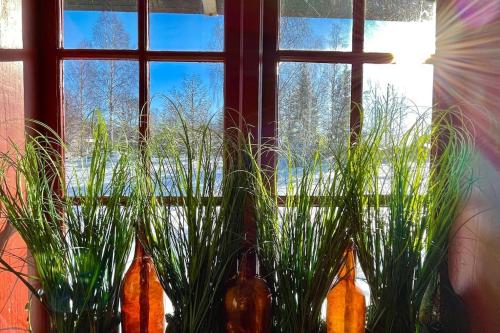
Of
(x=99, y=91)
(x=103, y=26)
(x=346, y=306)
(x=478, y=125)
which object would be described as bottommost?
(x=346, y=306)

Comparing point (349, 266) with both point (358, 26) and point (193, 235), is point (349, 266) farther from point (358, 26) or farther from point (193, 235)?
point (358, 26)

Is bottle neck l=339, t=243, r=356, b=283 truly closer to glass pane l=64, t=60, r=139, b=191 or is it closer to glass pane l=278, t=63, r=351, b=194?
glass pane l=278, t=63, r=351, b=194

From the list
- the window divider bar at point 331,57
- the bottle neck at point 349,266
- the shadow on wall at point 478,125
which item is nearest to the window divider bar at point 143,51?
the window divider bar at point 331,57

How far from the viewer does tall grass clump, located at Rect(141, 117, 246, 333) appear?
1232mm

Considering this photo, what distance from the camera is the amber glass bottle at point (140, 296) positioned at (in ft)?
4.31

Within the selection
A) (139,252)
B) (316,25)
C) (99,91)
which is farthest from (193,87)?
(139,252)

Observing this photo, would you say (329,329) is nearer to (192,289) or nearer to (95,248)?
(192,289)

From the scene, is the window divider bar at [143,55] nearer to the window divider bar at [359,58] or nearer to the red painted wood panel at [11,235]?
the red painted wood panel at [11,235]

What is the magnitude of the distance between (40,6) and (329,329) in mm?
1319

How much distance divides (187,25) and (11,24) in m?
0.52

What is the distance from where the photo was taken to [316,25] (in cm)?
158

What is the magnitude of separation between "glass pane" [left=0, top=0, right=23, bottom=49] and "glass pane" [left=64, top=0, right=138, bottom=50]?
18 centimetres

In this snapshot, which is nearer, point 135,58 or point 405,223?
point 405,223

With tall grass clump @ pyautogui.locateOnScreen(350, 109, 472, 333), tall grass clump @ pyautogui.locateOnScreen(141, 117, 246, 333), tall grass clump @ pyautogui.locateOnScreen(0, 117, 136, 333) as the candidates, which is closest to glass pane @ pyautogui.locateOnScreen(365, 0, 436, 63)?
tall grass clump @ pyautogui.locateOnScreen(350, 109, 472, 333)
